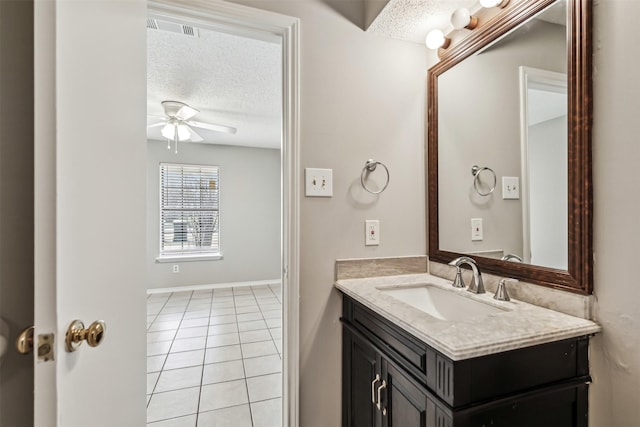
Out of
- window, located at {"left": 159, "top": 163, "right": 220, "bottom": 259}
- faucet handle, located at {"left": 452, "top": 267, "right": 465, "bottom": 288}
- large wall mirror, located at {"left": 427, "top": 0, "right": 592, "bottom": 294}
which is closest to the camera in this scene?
large wall mirror, located at {"left": 427, "top": 0, "right": 592, "bottom": 294}

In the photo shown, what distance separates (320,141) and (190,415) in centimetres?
181

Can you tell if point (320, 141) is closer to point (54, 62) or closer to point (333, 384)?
point (54, 62)

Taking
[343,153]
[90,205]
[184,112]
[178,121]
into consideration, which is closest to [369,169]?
[343,153]

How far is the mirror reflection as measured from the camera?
99cm

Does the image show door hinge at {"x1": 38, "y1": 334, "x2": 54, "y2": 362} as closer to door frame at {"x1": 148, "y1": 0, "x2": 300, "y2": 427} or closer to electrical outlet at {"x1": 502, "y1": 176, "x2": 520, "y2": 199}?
door frame at {"x1": 148, "y1": 0, "x2": 300, "y2": 427}

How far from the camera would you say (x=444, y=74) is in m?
1.48

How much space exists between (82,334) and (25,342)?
3.5 inches

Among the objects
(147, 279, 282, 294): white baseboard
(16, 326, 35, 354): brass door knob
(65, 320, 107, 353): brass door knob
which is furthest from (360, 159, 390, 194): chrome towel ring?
(147, 279, 282, 294): white baseboard

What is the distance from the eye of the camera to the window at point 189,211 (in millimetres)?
4695

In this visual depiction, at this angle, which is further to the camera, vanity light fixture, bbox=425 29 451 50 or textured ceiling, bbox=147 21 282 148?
textured ceiling, bbox=147 21 282 148

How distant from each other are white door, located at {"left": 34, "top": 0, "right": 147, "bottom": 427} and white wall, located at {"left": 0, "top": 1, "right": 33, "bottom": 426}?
0.10 m

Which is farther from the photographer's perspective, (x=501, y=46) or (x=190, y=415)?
(x=190, y=415)

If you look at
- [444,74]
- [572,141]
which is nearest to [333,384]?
[572,141]

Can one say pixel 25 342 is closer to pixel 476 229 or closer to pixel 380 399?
pixel 380 399
